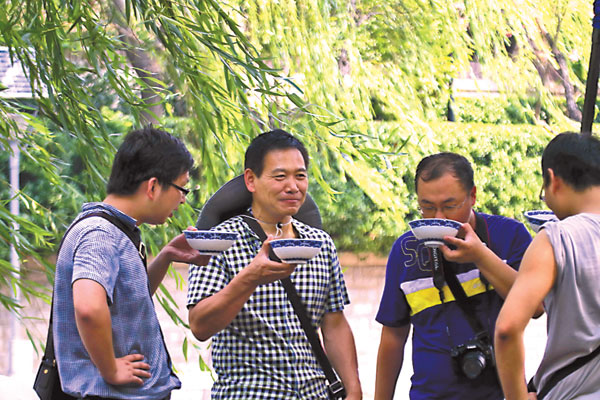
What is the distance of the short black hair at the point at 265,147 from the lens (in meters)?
2.36

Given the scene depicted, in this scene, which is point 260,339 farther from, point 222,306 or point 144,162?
point 144,162

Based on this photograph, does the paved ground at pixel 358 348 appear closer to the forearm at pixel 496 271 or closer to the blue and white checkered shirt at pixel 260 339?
the blue and white checkered shirt at pixel 260 339

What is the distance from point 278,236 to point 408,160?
26.2 feet

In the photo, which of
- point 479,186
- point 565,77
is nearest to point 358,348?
point 479,186

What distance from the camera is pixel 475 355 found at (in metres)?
2.34

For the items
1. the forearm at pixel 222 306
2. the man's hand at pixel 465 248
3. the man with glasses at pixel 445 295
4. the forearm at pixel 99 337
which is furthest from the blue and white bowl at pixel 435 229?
the forearm at pixel 99 337

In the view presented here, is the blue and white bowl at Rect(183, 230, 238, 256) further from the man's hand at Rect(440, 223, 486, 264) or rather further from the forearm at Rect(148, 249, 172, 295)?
the man's hand at Rect(440, 223, 486, 264)

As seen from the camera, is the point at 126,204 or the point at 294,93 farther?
the point at 294,93

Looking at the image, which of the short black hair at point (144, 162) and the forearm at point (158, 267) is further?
the forearm at point (158, 267)

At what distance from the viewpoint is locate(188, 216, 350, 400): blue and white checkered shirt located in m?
2.20

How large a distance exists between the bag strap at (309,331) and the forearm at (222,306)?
0.48ft

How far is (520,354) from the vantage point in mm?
2041

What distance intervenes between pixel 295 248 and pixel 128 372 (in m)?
0.49

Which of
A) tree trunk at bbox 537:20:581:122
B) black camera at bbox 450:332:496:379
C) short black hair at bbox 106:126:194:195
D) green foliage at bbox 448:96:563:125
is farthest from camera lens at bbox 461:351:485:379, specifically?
green foliage at bbox 448:96:563:125
